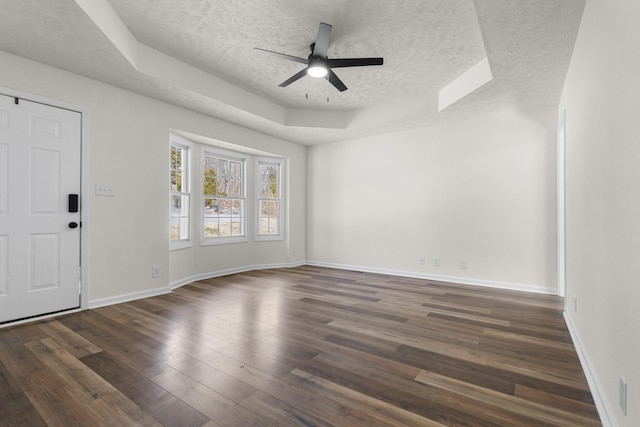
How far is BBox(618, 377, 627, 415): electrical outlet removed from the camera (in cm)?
129

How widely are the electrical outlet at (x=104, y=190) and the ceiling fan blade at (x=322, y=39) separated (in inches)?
109

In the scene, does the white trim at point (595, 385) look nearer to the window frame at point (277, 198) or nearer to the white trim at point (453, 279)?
the white trim at point (453, 279)

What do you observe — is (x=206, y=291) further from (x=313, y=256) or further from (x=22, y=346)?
(x=313, y=256)

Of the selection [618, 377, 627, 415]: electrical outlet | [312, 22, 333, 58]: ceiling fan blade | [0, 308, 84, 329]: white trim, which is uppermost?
[312, 22, 333, 58]: ceiling fan blade

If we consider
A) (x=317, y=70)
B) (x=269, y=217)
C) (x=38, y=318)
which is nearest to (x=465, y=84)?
(x=317, y=70)

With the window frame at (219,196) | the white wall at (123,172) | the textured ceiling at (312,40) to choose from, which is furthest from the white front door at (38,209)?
the window frame at (219,196)

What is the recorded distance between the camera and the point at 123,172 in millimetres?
3729

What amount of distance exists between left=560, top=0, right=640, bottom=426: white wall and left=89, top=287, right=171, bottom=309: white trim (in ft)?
14.2

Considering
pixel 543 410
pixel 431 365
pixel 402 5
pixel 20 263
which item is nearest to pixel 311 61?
pixel 402 5

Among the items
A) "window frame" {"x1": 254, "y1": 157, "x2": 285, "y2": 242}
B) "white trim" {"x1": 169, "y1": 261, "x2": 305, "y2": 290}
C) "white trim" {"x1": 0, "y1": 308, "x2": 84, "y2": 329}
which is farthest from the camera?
"window frame" {"x1": 254, "y1": 157, "x2": 285, "y2": 242}

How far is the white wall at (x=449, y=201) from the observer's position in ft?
14.0

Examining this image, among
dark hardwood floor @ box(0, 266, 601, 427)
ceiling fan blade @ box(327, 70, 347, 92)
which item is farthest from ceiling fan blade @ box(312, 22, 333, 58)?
dark hardwood floor @ box(0, 266, 601, 427)

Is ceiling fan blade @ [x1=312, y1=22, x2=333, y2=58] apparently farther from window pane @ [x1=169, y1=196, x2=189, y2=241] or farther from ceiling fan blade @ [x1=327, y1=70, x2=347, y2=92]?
window pane @ [x1=169, y1=196, x2=189, y2=241]

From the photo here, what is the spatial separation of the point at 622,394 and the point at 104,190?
4500 millimetres
